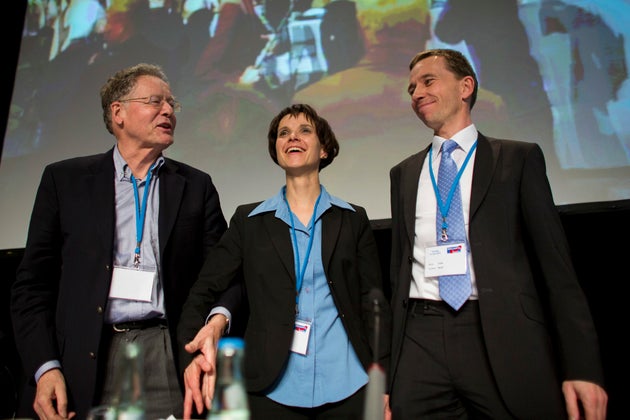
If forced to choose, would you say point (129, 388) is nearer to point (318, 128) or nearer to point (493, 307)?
point (493, 307)

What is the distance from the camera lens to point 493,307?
63.6 inches

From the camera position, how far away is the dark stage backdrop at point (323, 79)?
2.81 m

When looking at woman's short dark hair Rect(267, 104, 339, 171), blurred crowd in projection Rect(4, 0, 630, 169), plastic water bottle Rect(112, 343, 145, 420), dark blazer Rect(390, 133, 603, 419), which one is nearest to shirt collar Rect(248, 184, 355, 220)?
woman's short dark hair Rect(267, 104, 339, 171)

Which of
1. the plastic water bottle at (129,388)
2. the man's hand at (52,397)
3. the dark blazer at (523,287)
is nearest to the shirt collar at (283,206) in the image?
the dark blazer at (523,287)

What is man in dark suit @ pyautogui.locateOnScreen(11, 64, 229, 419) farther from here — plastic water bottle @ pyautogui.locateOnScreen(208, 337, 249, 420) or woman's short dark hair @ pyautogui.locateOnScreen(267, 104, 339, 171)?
plastic water bottle @ pyautogui.locateOnScreen(208, 337, 249, 420)

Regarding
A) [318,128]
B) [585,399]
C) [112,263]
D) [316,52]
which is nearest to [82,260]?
[112,263]

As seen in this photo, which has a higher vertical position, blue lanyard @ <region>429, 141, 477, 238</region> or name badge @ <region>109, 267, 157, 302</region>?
blue lanyard @ <region>429, 141, 477, 238</region>

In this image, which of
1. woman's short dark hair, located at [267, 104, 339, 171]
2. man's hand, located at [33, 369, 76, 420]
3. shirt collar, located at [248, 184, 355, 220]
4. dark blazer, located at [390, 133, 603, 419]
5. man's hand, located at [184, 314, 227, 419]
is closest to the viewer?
man's hand, located at [184, 314, 227, 419]

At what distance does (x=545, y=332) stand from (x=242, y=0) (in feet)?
9.66

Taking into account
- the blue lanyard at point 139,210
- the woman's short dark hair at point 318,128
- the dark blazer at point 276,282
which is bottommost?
the dark blazer at point 276,282

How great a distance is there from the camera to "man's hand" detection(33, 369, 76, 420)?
1.65 meters

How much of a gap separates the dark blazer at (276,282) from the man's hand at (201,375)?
234 millimetres

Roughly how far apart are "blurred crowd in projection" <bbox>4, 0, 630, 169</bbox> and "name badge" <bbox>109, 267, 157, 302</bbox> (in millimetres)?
1728

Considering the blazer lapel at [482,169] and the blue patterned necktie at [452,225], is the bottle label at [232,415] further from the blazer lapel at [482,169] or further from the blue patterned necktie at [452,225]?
the blazer lapel at [482,169]
